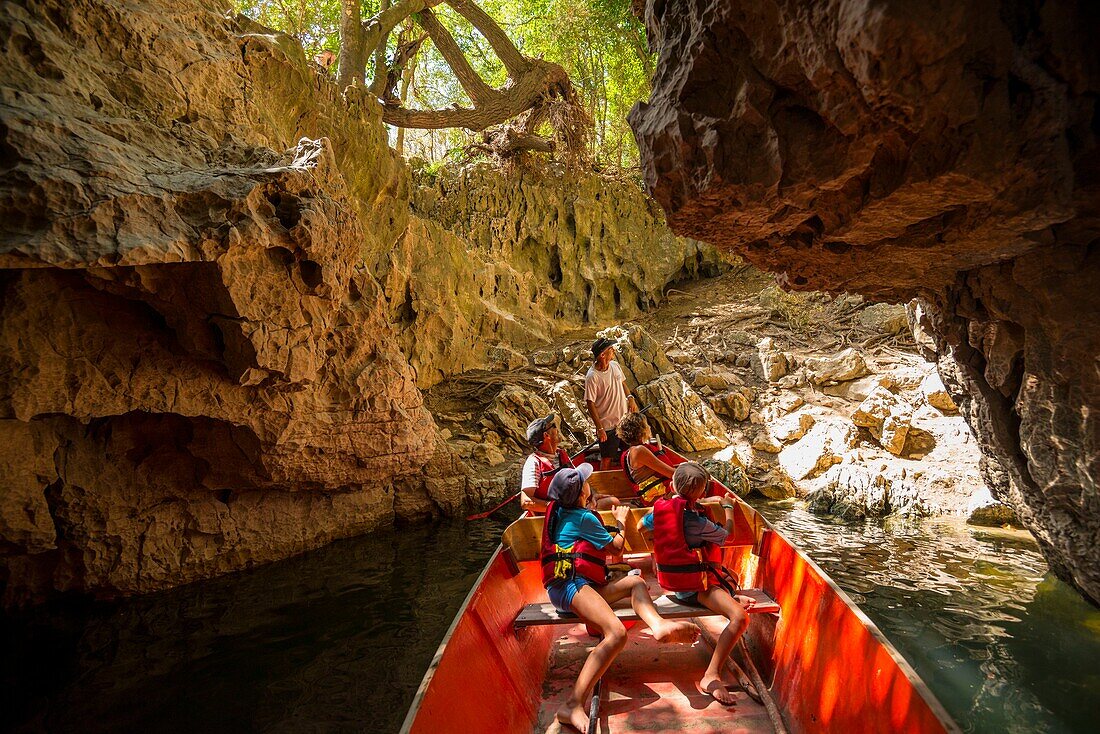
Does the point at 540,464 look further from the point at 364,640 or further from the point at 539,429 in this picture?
the point at 364,640

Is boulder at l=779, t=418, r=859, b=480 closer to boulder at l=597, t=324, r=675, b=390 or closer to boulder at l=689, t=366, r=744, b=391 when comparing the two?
boulder at l=689, t=366, r=744, b=391

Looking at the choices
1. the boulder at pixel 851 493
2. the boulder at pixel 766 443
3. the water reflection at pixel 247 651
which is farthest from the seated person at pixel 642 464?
the boulder at pixel 766 443

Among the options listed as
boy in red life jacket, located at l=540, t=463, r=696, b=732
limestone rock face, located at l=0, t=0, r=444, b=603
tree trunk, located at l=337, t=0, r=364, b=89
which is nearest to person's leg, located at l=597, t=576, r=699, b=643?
boy in red life jacket, located at l=540, t=463, r=696, b=732

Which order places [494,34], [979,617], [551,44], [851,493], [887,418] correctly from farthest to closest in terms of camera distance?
[551,44] < [494,34] < [887,418] < [851,493] < [979,617]

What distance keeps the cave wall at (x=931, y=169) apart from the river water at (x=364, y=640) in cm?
99

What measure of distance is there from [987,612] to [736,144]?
5.23 m

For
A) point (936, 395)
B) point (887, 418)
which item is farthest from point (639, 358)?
point (936, 395)

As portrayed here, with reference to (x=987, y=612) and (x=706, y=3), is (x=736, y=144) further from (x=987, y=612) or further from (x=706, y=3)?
(x=987, y=612)

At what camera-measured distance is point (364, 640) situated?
529cm

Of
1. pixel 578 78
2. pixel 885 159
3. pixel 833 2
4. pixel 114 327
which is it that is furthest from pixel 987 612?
pixel 578 78

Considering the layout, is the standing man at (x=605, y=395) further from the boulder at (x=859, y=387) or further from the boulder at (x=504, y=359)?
the boulder at (x=504, y=359)

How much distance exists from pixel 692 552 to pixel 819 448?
7193mm

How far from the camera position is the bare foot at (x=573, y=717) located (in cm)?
290

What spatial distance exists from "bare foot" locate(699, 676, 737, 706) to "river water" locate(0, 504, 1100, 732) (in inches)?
71.8
